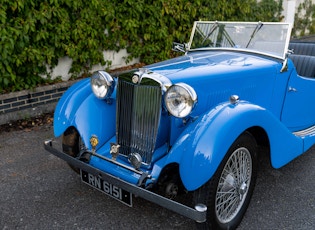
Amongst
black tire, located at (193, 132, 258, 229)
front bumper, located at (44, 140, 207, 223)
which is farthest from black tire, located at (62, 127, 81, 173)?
black tire, located at (193, 132, 258, 229)

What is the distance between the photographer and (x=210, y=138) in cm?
204

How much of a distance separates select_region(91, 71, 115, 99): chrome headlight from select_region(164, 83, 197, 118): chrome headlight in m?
0.62

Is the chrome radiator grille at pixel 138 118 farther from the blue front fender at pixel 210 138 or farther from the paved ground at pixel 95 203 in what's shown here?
the paved ground at pixel 95 203

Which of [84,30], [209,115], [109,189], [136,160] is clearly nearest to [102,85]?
[136,160]

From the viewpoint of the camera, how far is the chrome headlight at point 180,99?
82.6 inches

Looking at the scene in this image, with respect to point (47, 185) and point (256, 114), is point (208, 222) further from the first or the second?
point (47, 185)

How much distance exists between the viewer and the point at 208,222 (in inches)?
84.8

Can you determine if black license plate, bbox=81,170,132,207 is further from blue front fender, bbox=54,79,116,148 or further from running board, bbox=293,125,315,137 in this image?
running board, bbox=293,125,315,137

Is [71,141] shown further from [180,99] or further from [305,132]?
[305,132]

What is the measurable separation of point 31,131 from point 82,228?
7.35 feet

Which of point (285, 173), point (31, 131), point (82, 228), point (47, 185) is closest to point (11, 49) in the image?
point (31, 131)

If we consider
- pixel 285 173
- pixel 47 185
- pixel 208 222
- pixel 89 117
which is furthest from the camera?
pixel 285 173

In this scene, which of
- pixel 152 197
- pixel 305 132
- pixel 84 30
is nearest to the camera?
pixel 152 197

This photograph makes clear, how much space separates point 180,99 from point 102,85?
764 millimetres
